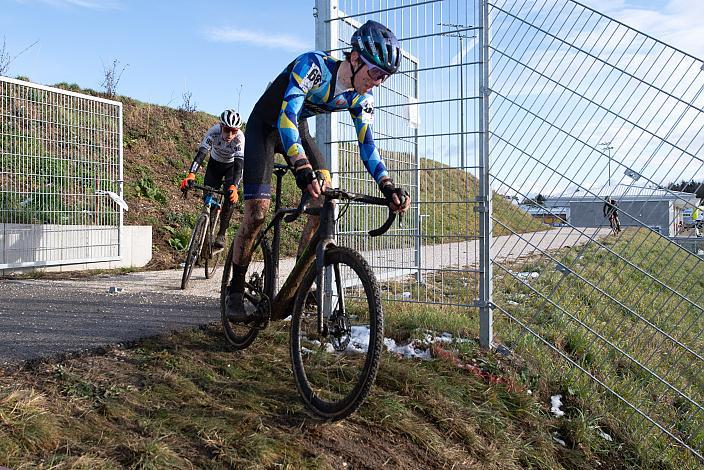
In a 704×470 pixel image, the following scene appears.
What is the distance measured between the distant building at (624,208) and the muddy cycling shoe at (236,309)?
85.8 inches

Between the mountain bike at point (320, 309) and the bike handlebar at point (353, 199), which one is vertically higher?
the bike handlebar at point (353, 199)

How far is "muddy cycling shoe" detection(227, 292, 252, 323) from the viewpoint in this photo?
3.93m

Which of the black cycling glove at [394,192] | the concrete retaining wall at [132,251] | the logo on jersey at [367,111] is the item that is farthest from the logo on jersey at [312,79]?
the concrete retaining wall at [132,251]

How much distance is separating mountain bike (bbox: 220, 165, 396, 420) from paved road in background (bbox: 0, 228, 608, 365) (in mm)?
826

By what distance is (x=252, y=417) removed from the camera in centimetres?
296

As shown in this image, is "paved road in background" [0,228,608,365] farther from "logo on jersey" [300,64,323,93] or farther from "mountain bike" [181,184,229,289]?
"logo on jersey" [300,64,323,93]

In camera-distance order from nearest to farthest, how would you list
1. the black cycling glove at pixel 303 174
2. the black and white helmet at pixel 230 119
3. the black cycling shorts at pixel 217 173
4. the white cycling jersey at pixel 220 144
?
the black cycling glove at pixel 303 174, the black and white helmet at pixel 230 119, the white cycling jersey at pixel 220 144, the black cycling shorts at pixel 217 173

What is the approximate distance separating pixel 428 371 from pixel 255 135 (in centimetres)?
189

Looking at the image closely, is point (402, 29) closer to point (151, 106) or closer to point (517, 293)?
point (517, 293)

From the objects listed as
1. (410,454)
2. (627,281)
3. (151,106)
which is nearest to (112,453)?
(410,454)

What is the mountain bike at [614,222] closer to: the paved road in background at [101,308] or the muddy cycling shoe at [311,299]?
the paved road in background at [101,308]

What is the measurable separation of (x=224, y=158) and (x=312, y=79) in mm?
3939

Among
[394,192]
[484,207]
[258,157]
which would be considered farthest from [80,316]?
[484,207]

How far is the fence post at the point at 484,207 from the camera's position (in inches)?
178
